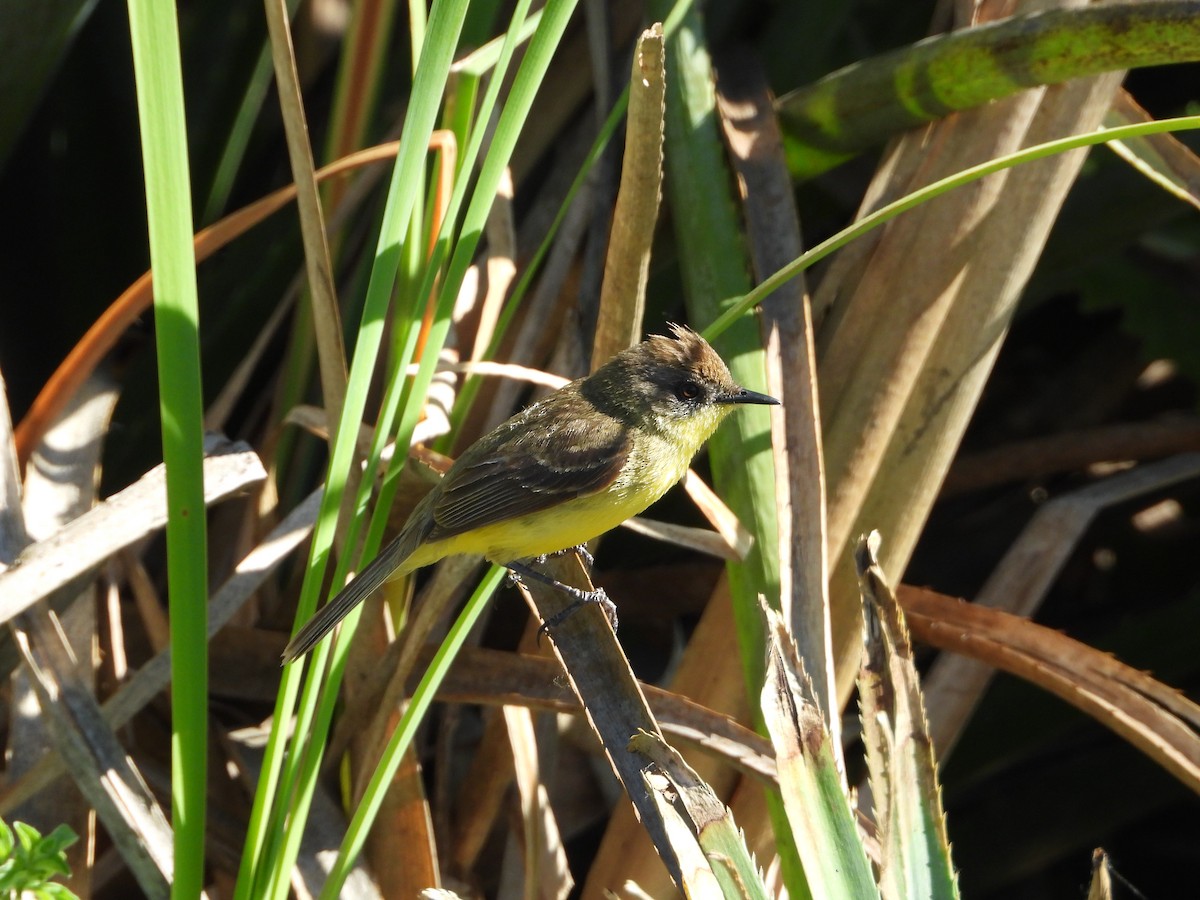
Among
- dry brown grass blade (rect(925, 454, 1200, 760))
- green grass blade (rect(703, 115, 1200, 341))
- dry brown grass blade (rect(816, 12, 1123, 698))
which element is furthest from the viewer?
dry brown grass blade (rect(925, 454, 1200, 760))

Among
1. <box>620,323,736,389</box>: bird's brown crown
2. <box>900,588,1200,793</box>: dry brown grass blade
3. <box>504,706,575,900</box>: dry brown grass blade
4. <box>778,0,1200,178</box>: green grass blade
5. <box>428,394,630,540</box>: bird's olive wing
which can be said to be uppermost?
<box>778,0,1200,178</box>: green grass blade

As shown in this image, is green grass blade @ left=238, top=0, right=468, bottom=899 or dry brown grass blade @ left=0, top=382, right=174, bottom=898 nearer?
green grass blade @ left=238, top=0, right=468, bottom=899

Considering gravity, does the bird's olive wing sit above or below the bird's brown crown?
below

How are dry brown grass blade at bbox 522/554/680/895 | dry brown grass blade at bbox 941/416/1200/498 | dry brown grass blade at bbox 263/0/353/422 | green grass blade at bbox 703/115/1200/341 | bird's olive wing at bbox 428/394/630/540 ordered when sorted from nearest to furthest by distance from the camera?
green grass blade at bbox 703/115/1200/341
dry brown grass blade at bbox 522/554/680/895
dry brown grass blade at bbox 263/0/353/422
bird's olive wing at bbox 428/394/630/540
dry brown grass blade at bbox 941/416/1200/498

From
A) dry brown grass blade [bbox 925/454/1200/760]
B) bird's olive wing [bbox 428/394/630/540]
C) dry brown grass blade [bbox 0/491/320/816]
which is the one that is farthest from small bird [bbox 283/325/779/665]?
dry brown grass blade [bbox 925/454/1200/760]

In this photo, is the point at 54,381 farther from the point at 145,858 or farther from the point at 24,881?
the point at 24,881

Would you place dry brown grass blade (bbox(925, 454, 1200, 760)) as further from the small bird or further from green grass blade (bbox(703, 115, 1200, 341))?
green grass blade (bbox(703, 115, 1200, 341))

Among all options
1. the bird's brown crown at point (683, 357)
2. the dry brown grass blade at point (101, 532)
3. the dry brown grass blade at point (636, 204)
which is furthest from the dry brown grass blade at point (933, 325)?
the dry brown grass blade at point (101, 532)
